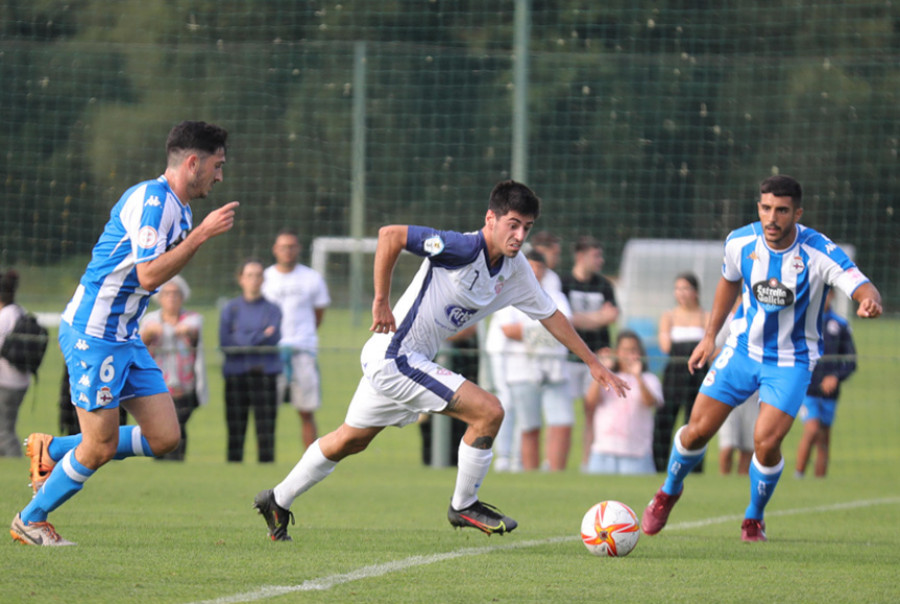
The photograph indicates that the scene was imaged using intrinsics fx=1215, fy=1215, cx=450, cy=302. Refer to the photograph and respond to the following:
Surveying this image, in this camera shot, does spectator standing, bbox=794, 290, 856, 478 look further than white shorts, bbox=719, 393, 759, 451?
Yes

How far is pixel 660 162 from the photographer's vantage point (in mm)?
14055

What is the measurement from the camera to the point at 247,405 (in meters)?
12.2

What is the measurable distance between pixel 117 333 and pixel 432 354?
64.0 inches

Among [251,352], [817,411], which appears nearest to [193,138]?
[251,352]

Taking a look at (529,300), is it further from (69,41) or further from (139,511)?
(69,41)

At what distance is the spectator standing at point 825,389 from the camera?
11883 millimetres

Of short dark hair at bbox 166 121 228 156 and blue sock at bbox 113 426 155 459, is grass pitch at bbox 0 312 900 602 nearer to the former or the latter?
blue sock at bbox 113 426 155 459

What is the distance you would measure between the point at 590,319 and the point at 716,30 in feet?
14.8

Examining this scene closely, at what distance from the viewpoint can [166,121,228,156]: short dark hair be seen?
5914 millimetres

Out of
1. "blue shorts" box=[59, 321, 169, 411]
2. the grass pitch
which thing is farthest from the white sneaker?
"blue shorts" box=[59, 321, 169, 411]

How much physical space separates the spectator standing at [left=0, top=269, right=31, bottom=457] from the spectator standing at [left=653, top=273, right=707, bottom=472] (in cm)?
620

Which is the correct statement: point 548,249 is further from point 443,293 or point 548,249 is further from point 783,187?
point 443,293

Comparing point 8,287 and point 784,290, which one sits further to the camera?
point 8,287

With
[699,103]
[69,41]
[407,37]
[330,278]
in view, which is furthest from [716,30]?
[69,41]
